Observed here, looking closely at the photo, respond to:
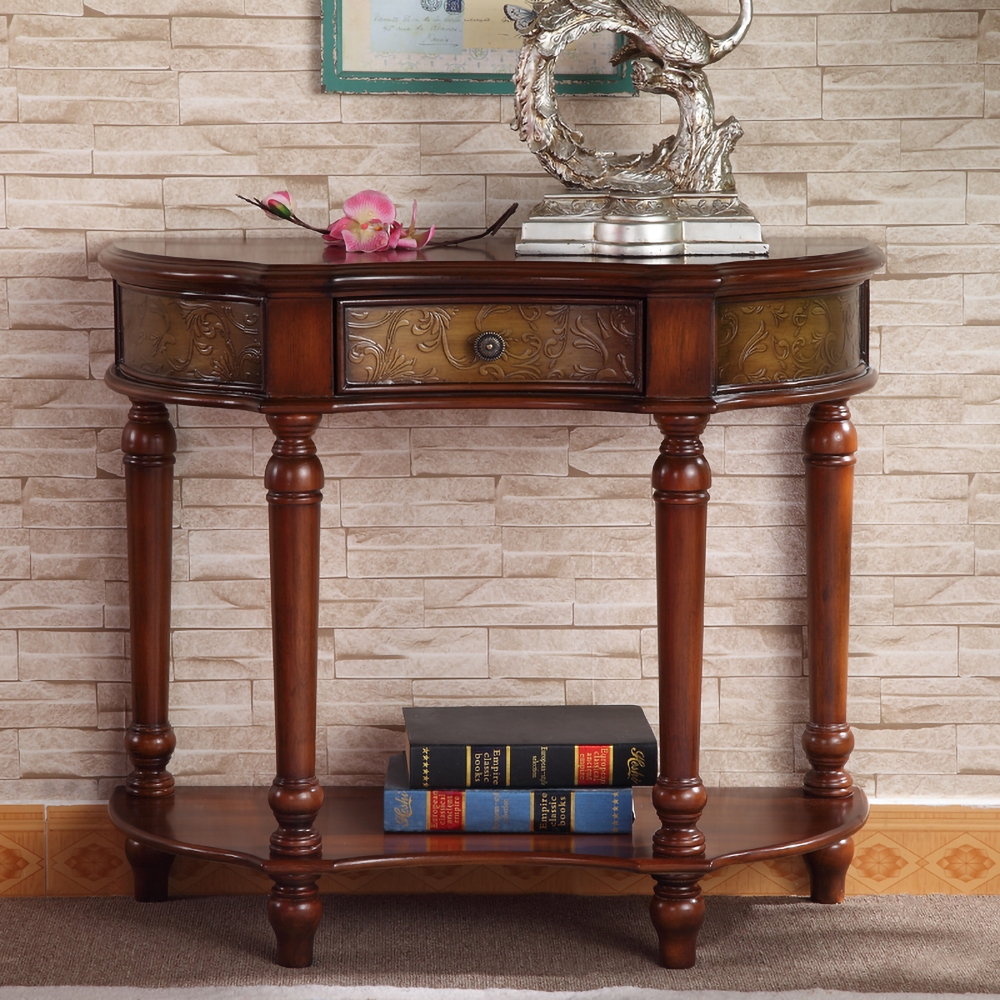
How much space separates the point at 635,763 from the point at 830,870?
1.27 feet

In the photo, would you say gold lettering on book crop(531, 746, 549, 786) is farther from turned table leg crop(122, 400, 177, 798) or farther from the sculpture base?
the sculpture base

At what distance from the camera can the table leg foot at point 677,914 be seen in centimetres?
151

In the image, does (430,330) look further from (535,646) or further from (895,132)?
(895,132)

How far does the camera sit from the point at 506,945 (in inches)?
64.1

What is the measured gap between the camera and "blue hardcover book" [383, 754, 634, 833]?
157 centimetres

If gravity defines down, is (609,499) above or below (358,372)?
below

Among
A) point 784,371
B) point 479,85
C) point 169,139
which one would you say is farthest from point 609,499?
point 169,139

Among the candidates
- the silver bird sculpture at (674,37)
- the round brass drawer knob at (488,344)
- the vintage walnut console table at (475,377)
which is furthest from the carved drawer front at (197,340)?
the silver bird sculpture at (674,37)

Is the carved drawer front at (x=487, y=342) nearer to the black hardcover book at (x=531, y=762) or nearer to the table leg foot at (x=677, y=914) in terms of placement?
the black hardcover book at (x=531, y=762)

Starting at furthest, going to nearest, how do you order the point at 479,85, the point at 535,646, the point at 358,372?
the point at 535,646 → the point at 479,85 → the point at 358,372

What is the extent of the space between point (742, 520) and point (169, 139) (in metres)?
0.95

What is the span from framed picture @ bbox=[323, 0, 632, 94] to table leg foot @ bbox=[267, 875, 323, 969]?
3.36 feet

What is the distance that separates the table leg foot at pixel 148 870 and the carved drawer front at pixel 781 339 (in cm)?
102

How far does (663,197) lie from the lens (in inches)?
58.0
